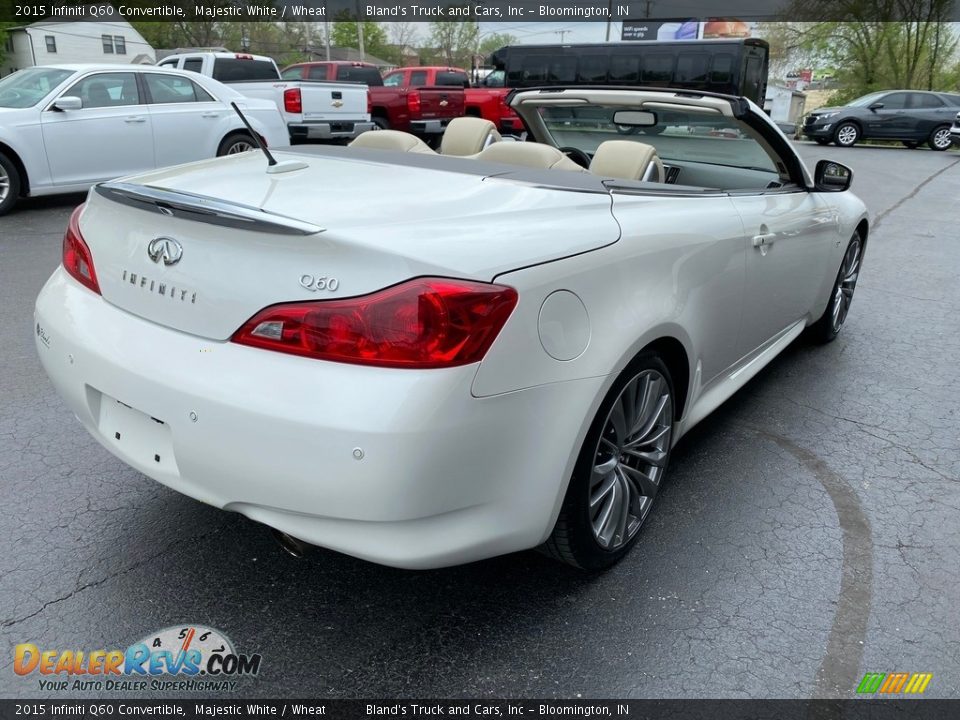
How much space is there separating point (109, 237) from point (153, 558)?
41.5 inches

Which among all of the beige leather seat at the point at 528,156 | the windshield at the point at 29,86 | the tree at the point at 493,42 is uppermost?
the tree at the point at 493,42

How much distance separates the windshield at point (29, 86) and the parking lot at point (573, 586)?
19.8 ft

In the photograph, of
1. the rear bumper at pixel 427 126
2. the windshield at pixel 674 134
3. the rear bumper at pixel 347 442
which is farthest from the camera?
the rear bumper at pixel 427 126

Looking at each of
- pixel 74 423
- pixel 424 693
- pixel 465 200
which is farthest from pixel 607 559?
pixel 74 423

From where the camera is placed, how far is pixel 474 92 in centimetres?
1962

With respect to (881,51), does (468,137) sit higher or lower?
lower

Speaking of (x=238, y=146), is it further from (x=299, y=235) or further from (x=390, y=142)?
(x=299, y=235)

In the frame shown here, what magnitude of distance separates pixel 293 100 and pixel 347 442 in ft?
40.3

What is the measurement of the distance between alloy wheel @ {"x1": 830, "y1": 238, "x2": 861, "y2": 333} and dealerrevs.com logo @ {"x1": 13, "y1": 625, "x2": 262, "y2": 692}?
3991 mm

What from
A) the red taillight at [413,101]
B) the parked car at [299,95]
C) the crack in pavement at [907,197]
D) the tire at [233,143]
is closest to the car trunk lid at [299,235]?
the tire at [233,143]

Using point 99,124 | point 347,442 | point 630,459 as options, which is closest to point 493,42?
point 99,124

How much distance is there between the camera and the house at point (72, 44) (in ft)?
157

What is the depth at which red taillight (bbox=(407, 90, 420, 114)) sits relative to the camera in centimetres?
1734

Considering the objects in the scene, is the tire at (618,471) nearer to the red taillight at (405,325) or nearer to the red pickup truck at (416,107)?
the red taillight at (405,325)
